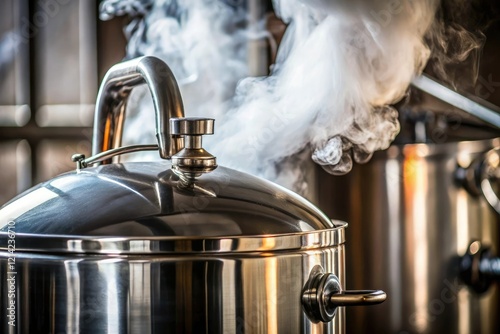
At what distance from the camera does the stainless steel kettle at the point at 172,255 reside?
86 centimetres

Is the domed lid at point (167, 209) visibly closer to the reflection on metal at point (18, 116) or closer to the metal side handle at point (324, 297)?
the metal side handle at point (324, 297)

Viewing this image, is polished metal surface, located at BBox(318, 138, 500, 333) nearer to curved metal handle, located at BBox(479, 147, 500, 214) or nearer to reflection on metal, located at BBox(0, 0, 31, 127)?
curved metal handle, located at BBox(479, 147, 500, 214)

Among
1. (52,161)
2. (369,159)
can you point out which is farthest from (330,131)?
(52,161)

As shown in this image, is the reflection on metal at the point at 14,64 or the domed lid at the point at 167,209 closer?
the domed lid at the point at 167,209

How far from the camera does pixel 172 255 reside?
0.86 meters

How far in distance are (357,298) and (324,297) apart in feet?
0.13

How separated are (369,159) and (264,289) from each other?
91 cm

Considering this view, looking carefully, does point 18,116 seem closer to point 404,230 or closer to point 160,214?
point 404,230

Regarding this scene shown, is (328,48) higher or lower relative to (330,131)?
higher

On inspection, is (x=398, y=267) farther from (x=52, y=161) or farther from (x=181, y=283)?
(x=52, y=161)

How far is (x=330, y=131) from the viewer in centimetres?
170

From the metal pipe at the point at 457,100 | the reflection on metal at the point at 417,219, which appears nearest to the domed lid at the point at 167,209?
the reflection on metal at the point at 417,219

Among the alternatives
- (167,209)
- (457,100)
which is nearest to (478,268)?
(457,100)

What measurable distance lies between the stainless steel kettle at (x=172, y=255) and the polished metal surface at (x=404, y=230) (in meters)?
0.77
